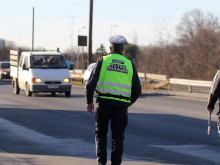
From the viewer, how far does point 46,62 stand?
26984mm

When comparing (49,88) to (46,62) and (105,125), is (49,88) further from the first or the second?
(105,125)

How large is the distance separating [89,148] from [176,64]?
64344 mm

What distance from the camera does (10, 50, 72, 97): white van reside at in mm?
26234

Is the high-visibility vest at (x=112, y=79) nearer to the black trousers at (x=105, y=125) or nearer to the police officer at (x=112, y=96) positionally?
the police officer at (x=112, y=96)

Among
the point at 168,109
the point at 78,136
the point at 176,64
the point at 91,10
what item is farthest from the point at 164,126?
the point at 176,64

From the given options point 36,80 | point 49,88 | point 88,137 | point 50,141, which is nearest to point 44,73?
point 36,80

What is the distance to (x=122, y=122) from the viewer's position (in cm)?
802

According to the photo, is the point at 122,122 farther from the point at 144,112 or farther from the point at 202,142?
the point at 144,112

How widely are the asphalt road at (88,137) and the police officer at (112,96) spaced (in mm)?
1723

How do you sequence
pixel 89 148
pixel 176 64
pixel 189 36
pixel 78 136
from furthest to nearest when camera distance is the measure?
1. pixel 189 36
2. pixel 176 64
3. pixel 78 136
4. pixel 89 148

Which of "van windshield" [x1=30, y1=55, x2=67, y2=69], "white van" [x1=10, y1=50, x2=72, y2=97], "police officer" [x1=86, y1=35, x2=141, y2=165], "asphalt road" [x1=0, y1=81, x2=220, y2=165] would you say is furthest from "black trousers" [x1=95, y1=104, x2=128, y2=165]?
"van windshield" [x1=30, y1=55, x2=67, y2=69]

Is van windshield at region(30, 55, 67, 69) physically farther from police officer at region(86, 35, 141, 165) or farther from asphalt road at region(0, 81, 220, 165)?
police officer at region(86, 35, 141, 165)

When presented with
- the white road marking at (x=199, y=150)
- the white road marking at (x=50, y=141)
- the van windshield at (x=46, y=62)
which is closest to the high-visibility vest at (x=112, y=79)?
the white road marking at (x=199, y=150)

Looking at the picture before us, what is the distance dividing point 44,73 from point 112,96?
61.3 feet
